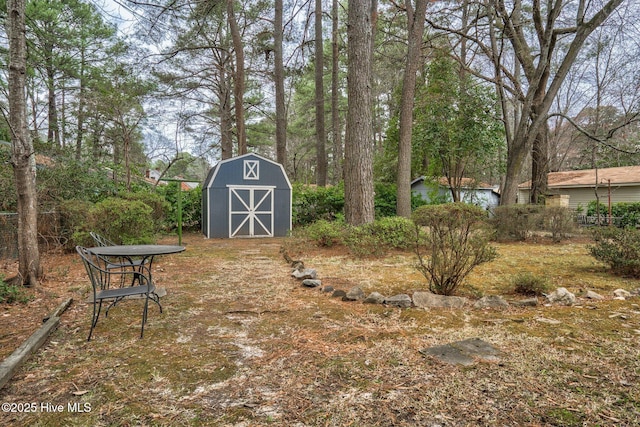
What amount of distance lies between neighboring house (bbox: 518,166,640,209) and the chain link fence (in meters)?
17.5

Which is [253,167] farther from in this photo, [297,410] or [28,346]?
[297,410]

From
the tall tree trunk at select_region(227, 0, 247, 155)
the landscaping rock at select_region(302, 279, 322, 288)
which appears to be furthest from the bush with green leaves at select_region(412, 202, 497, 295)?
the tall tree trunk at select_region(227, 0, 247, 155)

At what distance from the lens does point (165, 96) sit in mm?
13969

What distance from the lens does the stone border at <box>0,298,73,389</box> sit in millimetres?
2021

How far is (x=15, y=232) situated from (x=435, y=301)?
6.61 m

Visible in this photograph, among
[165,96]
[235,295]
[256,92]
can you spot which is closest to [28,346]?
[235,295]

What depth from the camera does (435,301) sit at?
3.47m

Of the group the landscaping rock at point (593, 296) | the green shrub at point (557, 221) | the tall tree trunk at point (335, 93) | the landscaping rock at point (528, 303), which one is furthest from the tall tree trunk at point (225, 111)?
the landscaping rock at point (593, 296)

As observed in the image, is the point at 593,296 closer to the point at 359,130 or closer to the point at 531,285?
the point at 531,285

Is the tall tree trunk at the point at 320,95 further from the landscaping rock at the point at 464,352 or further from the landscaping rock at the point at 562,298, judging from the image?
the landscaping rock at the point at 464,352

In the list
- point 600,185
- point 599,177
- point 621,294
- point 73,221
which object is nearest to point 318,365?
point 621,294

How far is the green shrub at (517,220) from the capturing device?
8.92 metres

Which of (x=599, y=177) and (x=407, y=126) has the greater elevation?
(x=407, y=126)

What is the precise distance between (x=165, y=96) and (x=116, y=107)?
5.12 metres
